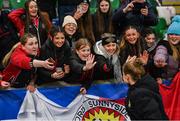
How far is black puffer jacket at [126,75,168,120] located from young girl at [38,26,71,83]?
152 cm

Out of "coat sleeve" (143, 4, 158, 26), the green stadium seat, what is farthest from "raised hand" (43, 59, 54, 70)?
the green stadium seat

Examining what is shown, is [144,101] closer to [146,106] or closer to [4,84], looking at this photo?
[146,106]

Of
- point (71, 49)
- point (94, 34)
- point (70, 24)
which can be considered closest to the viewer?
point (71, 49)

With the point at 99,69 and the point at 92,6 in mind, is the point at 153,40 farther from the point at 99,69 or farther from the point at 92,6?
the point at 92,6

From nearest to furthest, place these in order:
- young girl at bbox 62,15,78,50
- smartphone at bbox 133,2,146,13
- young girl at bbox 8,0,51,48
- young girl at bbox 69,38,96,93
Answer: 1. young girl at bbox 69,38,96,93
2. young girl at bbox 62,15,78,50
3. young girl at bbox 8,0,51,48
4. smartphone at bbox 133,2,146,13

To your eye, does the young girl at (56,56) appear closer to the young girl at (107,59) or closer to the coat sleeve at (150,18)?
the young girl at (107,59)

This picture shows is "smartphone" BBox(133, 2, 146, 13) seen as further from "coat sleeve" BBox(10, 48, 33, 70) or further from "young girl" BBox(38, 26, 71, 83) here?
"coat sleeve" BBox(10, 48, 33, 70)

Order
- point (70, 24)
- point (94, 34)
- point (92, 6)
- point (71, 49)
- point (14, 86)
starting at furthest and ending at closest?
point (92, 6), point (94, 34), point (70, 24), point (71, 49), point (14, 86)

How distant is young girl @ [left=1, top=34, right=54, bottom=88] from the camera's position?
6.28 metres

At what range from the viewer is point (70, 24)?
780 centimetres

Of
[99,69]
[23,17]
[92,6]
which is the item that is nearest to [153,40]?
[99,69]

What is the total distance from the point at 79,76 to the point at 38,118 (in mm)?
824

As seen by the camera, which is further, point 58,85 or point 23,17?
point 23,17

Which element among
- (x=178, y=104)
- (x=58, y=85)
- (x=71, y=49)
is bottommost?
(x=178, y=104)
